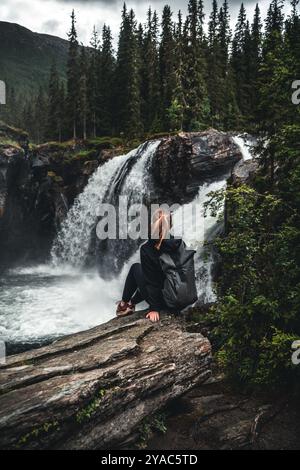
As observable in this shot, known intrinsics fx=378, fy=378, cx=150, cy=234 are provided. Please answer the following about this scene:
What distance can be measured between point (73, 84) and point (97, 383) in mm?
49162

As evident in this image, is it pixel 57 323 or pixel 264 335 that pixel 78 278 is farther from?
pixel 264 335

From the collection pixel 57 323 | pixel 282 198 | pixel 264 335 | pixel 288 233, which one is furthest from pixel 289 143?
pixel 57 323

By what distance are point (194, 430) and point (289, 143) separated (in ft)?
14.6

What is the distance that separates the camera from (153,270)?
6.16 metres

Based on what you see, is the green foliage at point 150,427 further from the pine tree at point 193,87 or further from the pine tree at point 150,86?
the pine tree at point 150,86

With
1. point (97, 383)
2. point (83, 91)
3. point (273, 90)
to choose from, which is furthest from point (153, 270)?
point (83, 91)

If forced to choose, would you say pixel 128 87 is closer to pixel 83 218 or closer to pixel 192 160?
pixel 83 218

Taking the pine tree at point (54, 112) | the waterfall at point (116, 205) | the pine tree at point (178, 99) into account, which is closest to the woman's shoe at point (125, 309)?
the waterfall at point (116, 205)

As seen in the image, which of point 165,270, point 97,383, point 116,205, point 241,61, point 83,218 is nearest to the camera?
point 97,383

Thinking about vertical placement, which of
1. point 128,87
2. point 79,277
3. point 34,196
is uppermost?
point 128,87

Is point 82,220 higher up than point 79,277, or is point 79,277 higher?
point 82,220

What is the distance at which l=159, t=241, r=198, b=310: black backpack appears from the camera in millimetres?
5930

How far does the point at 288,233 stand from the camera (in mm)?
5633

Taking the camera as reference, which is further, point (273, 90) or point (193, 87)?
point (193, 87)
